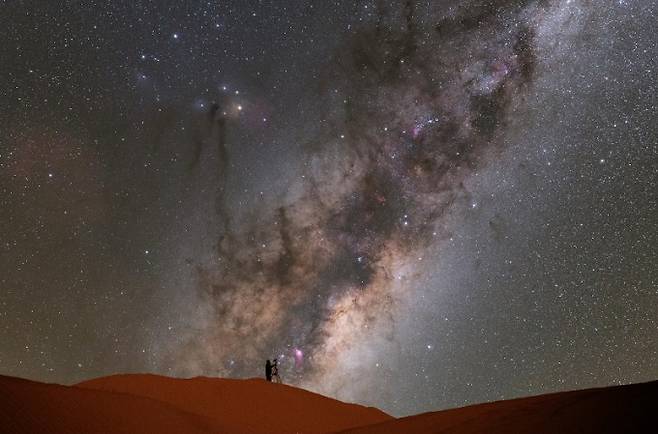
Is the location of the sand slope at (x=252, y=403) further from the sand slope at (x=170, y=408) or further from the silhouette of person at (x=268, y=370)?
the silhouette of person at (x=268, y=370)

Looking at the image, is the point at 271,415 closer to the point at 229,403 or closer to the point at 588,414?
the point at 229,403

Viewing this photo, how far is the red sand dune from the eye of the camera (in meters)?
8.92

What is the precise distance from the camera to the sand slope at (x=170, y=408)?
1082 centimetres

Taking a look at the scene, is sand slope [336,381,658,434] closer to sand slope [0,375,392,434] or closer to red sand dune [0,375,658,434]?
red sand dune [0,375,658,434]

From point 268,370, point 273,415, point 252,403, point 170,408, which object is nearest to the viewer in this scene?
point 170,408

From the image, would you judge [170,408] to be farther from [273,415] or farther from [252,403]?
[252,403]

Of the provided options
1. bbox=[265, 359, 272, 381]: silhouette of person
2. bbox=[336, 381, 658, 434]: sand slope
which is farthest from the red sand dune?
bbox=[265, 359, 272, 381]: silhouette of person

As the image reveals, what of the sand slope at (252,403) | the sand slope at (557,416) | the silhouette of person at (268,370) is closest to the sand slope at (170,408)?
the sand slope at (252,403)

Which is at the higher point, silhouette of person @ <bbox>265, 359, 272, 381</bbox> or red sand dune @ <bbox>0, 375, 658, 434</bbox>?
silhouette of person @ <bbox>265, 359, 272, 381</bbox>

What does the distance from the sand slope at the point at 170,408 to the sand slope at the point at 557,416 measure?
5.16 metres

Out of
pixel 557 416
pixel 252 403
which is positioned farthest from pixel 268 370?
pixel 557 416

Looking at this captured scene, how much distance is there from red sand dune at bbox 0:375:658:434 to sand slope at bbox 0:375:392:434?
26 millimetres

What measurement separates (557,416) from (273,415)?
1146 centimetres

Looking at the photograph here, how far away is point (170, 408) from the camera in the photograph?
14.1m
